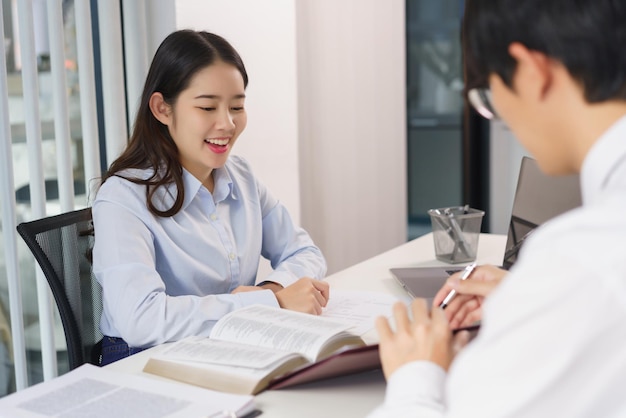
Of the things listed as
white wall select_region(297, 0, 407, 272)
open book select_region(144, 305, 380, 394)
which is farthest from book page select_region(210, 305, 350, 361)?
white wall select_region(297, 0, 407, 272)

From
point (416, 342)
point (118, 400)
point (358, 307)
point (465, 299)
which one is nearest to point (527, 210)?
point (358, 307)

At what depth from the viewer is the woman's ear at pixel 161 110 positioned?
5.98 ft

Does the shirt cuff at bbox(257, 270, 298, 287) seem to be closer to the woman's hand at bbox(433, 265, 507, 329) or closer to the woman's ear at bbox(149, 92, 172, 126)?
the woman's ear at bbox(149, 92, 172, 126)

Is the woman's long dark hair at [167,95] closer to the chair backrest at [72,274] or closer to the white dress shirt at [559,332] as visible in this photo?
the chair backrest at [72,274]

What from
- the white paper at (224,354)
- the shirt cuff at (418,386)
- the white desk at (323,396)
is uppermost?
the shirt cuff at (418,386)

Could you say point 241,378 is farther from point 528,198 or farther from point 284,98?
point 284,98

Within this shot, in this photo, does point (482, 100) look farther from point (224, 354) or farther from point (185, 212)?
point (185, 212)

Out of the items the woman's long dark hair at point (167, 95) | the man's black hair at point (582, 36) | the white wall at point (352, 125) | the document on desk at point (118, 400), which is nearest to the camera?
the man's black hair at point (582, 36)

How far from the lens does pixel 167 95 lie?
1817 mm

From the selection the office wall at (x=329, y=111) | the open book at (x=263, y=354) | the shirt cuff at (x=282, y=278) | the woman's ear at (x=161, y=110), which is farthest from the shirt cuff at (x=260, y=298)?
the office wall at (x=329, y=111)

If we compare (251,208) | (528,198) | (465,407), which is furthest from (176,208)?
(465,407)

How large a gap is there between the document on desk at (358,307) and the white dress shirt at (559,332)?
774 millimetres

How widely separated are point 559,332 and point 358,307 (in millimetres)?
1012

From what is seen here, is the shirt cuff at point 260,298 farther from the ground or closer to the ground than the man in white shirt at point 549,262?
closer to the ground
